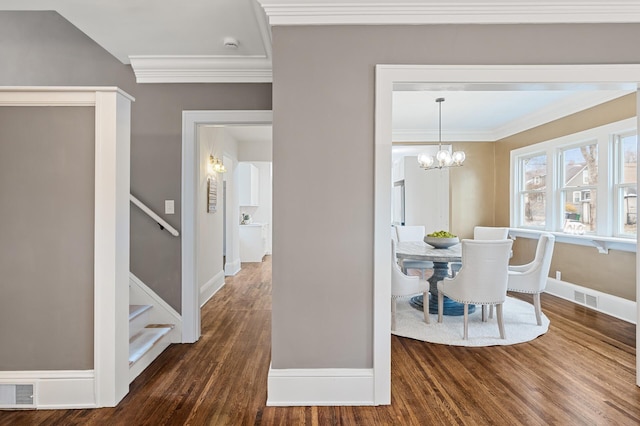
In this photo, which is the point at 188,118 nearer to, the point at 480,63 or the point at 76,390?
the point at 76,390

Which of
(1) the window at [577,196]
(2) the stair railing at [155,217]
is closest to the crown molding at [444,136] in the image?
(1) the window at [577,196]

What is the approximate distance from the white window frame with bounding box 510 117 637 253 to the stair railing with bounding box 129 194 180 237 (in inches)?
175

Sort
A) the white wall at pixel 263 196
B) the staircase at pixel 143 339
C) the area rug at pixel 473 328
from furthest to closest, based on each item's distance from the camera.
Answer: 1. the white wall at pixel 263 196
2. the area rug at pixel 473 328
3. the staircase at pixel 143 339

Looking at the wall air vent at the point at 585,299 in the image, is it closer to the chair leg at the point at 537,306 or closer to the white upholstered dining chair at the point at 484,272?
the chair leg at the point at 537,306

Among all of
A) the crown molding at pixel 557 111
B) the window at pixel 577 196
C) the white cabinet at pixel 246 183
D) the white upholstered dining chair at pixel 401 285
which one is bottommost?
the white upholstered dining chair at pixel 401 285

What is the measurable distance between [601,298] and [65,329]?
5058 millimetres

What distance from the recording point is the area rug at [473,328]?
2979 mm

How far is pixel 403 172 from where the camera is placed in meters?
6.73

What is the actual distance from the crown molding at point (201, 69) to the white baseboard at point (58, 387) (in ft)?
7.88

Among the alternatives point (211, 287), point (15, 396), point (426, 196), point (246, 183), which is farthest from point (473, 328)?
point (246, 183)

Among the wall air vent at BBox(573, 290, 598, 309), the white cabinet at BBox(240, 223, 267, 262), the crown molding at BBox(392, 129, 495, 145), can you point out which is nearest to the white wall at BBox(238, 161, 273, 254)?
the white cabinet at BBox(240, 223, 267, 262)

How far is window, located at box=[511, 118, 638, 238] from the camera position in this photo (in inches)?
142

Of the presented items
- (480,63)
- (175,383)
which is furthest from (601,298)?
(175,383)

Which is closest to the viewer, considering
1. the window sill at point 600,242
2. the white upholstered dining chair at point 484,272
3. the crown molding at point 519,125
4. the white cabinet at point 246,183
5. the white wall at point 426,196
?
the white upholstered dining chair at point 484,272
